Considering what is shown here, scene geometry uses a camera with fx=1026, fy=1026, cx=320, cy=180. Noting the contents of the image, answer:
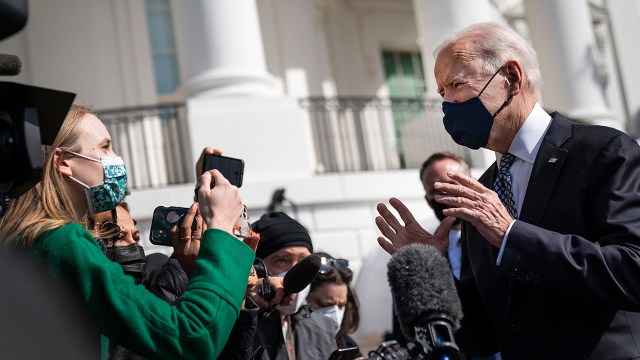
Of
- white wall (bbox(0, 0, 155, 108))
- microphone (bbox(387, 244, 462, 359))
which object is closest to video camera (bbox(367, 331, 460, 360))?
microphone (bbox(387, 244, 462, 359))

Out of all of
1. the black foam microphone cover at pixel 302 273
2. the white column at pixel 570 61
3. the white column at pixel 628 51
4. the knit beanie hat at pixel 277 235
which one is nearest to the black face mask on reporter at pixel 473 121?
the black foam microphone cover at pixel 302 273

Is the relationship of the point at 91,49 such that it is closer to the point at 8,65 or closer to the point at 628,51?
the point at 628,51

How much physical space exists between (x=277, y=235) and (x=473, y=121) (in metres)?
1.75

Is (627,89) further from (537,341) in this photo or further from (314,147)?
(537,341)

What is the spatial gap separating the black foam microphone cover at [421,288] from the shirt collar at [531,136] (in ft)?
3.46

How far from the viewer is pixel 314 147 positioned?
1411 cm

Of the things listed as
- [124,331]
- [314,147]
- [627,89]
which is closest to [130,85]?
[314,147]

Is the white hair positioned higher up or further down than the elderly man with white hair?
higher up

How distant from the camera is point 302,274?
4.25m

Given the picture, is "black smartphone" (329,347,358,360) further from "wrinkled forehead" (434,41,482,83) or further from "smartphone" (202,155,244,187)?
"wrinkled forehead" (434,41,482,83)

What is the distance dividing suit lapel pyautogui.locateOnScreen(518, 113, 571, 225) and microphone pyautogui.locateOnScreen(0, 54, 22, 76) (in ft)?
6.38

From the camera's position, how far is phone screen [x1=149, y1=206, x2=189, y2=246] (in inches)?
156

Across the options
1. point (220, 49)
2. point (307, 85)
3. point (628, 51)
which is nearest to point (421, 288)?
point (220, 49)

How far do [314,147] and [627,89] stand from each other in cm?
718
